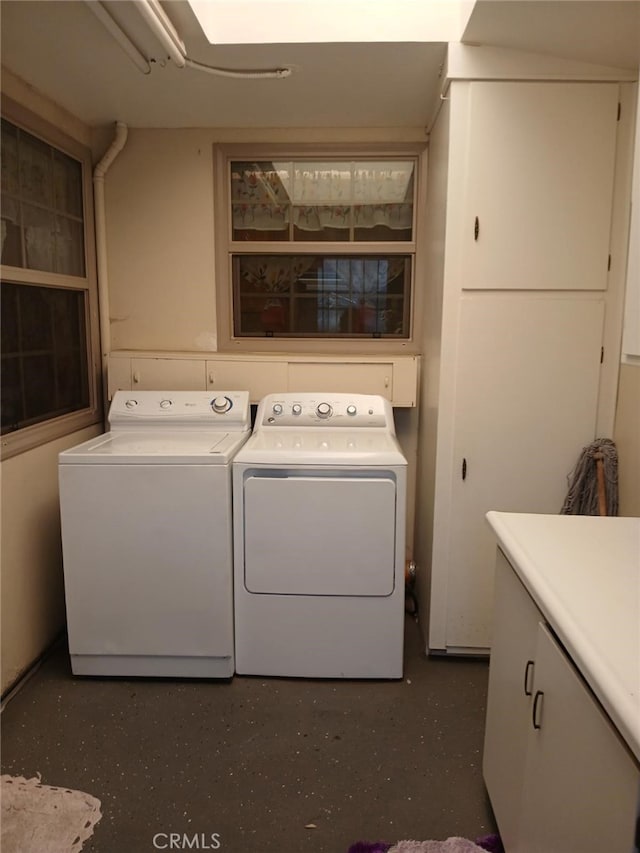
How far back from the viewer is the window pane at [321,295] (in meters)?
3.03

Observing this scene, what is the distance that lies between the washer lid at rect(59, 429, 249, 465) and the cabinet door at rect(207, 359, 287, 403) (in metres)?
0.33

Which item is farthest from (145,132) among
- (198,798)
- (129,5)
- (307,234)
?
(198,798)

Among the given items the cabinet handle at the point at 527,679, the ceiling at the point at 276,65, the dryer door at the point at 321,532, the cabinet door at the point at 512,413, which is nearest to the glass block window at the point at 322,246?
the ceiling at the point at 276,65

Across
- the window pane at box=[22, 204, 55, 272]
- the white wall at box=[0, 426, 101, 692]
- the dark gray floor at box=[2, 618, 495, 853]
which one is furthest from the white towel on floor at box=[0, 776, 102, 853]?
the window pane at box=[22, 204, 55, 272]

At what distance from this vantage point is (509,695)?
1.46 meters

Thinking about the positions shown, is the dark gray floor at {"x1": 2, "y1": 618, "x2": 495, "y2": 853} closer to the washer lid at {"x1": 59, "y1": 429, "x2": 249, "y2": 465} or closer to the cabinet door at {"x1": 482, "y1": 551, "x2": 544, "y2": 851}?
the cabinet door at {"x1": 482, "y1": 551, "x2": 544, "y2": 851}

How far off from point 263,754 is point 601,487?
1.57 m

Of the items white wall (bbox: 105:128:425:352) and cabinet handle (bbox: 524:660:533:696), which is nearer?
cabinet handle (bbox: 524:660:533:696)

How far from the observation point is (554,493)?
7.77 ft

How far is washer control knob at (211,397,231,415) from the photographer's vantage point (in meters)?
2.69

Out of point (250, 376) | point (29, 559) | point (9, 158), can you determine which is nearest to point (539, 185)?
point (250, 376)

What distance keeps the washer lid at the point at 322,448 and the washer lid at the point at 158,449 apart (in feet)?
0.34

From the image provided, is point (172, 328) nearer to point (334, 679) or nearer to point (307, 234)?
point (307, 234)

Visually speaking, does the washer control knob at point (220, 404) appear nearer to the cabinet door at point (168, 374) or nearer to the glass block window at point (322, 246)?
the cabinet door at point (168, 374)
